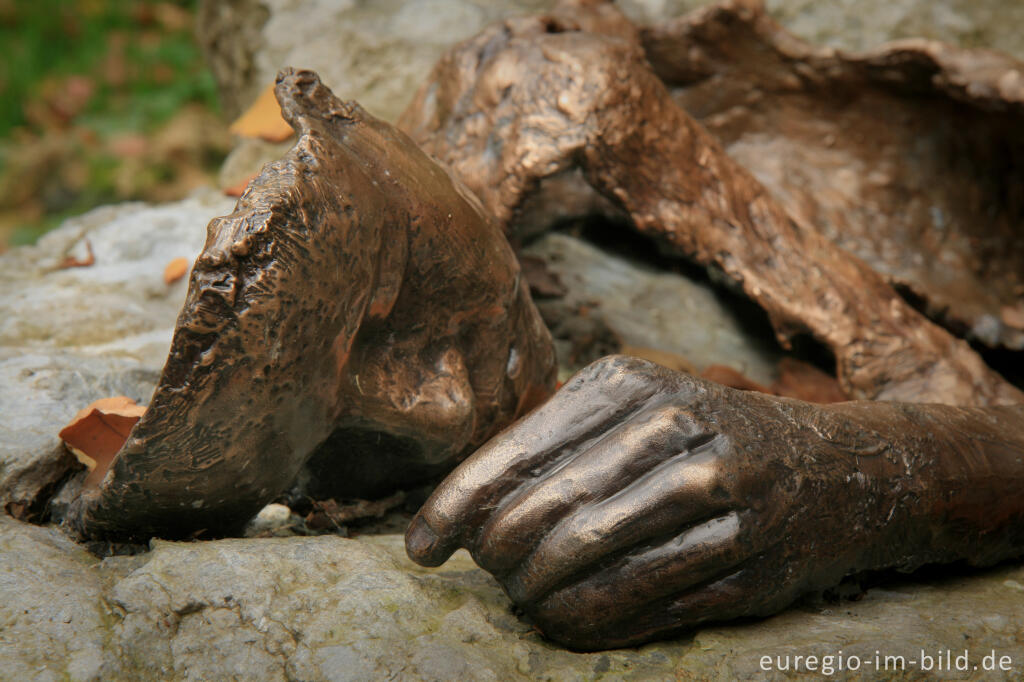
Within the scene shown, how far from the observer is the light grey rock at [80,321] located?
1.58 metres

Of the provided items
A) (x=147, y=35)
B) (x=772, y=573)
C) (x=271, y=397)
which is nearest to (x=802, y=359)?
(x=772, y=573)

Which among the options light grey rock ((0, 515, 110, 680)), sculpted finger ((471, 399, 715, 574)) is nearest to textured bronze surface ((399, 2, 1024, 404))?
sculpted finger ((471, 399, 715, 574))

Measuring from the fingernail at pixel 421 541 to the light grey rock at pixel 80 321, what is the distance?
0.60 metres

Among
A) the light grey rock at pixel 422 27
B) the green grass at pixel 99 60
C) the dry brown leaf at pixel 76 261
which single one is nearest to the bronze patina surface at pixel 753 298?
the light grey rock at pixel 422 27

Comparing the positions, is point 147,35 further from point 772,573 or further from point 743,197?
point 772,573

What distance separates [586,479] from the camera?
131cm

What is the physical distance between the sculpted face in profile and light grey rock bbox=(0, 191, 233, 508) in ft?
0.93

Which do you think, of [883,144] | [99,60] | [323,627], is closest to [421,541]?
[323,627]

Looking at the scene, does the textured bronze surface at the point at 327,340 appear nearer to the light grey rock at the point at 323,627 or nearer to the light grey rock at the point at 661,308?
the light grey rock at the point at 323,627

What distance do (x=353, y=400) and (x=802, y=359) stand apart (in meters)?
1.41

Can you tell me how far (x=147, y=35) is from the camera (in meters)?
6.05

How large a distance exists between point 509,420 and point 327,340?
52 centimetres

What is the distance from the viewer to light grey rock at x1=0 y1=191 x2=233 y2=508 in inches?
62.4

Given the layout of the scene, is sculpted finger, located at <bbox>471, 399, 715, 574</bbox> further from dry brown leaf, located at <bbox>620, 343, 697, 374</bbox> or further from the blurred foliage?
the blurred foliage
